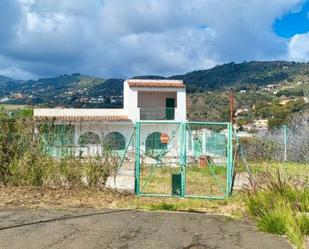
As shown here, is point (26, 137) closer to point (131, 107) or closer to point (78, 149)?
A: point (78, 149)

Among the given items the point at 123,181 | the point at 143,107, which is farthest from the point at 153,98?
the point at 123,181

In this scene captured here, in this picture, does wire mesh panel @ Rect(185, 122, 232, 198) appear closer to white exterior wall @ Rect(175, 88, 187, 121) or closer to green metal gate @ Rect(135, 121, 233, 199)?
green metal gate @ Rect(135, 121, 233, 199)

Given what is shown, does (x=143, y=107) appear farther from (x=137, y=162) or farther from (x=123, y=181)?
(x=137, y=162)

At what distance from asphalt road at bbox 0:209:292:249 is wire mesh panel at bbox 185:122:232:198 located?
13.4ft

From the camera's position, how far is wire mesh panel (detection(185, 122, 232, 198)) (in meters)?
15.3

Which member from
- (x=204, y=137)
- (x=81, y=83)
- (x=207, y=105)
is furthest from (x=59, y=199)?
(x=81, y=83)

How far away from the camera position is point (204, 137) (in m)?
29.1

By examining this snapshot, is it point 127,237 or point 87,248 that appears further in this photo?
point 127,237

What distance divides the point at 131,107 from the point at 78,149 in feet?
117

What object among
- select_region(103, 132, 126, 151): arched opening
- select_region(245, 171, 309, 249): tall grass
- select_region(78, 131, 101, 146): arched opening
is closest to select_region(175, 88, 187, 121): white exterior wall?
select_region(103, 132, 126, 151): arched opening

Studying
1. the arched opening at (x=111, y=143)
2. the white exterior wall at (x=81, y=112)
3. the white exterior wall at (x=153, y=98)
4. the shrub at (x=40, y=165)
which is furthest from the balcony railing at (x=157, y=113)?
the shrub at (x=40, y=165)

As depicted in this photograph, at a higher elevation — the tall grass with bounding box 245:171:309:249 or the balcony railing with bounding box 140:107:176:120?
the balcony railing with bounding box 140:107:176:120

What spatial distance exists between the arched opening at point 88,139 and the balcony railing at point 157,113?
3408 centimetres

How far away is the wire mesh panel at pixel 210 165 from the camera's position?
50.1ft
